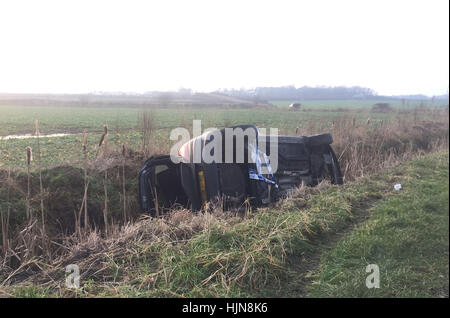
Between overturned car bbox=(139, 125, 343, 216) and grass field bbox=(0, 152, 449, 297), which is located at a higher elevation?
overturned car bbox=(139, 125, 343, 216)

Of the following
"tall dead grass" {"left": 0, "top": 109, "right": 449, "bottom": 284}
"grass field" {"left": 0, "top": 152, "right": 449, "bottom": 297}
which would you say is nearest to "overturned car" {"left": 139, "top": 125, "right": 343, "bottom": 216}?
"tall dead grass" {"left": 0, "top": 109, "right": 449, "bottom": 284}

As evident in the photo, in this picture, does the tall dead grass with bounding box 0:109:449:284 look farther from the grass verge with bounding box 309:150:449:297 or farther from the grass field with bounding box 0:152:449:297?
the grass verge with bounding box 309:150:449:297

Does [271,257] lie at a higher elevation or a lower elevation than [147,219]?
higher

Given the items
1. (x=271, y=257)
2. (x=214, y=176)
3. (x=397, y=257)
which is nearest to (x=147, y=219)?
(x=214, y=176)

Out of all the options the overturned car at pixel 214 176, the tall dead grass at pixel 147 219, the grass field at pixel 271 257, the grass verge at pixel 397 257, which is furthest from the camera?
the overturned car at pixel 214 176

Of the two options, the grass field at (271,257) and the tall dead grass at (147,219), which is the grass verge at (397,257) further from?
the tall dead grass at (147,219)

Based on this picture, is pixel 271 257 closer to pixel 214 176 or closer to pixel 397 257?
pixel 397 257

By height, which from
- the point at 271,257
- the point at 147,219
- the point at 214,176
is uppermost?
the point at 214,176

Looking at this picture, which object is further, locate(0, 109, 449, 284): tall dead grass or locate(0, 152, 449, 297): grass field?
locate(0, 109, 449, 284): tall dead grass

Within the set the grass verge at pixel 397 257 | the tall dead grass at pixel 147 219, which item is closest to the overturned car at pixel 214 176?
the tall dead grass at pixel 147 219

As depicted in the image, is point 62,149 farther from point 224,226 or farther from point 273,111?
point 273,111
